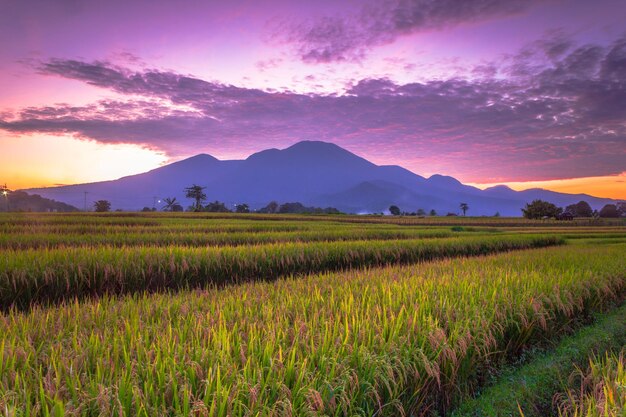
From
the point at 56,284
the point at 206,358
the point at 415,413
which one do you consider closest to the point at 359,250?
the point at 56,284

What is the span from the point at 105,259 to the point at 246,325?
656 cm

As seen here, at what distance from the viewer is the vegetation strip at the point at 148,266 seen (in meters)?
7.76

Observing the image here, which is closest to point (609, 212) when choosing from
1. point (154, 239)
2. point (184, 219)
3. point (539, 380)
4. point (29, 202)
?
point (184, 219)

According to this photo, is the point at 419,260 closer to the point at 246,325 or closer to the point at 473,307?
the point at 473,307

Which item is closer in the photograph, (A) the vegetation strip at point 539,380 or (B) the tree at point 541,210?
(A) the vegetation strip at point 539,380

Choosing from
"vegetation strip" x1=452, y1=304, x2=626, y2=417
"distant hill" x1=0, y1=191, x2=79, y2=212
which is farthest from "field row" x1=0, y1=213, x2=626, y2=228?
"distant hill" x1=0, y1=191, x2=79, y2=212

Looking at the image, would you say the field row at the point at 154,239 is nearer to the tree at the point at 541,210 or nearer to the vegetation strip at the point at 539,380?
the vegetation strip at the point at 539,380

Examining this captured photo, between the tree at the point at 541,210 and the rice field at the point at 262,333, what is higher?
the tree at the point at 541,210

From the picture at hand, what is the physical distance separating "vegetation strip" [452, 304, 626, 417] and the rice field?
19cm

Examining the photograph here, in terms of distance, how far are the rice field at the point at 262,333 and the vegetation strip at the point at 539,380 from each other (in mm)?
192

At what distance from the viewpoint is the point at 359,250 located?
13.6 meters

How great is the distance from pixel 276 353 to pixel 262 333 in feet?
2.28

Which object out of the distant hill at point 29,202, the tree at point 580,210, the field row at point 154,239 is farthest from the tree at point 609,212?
the distant hill at point 29,202

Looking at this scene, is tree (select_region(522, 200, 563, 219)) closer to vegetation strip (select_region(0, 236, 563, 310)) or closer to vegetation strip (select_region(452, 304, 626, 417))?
vegetation strip (select_region(0, 236, 563, 310))
